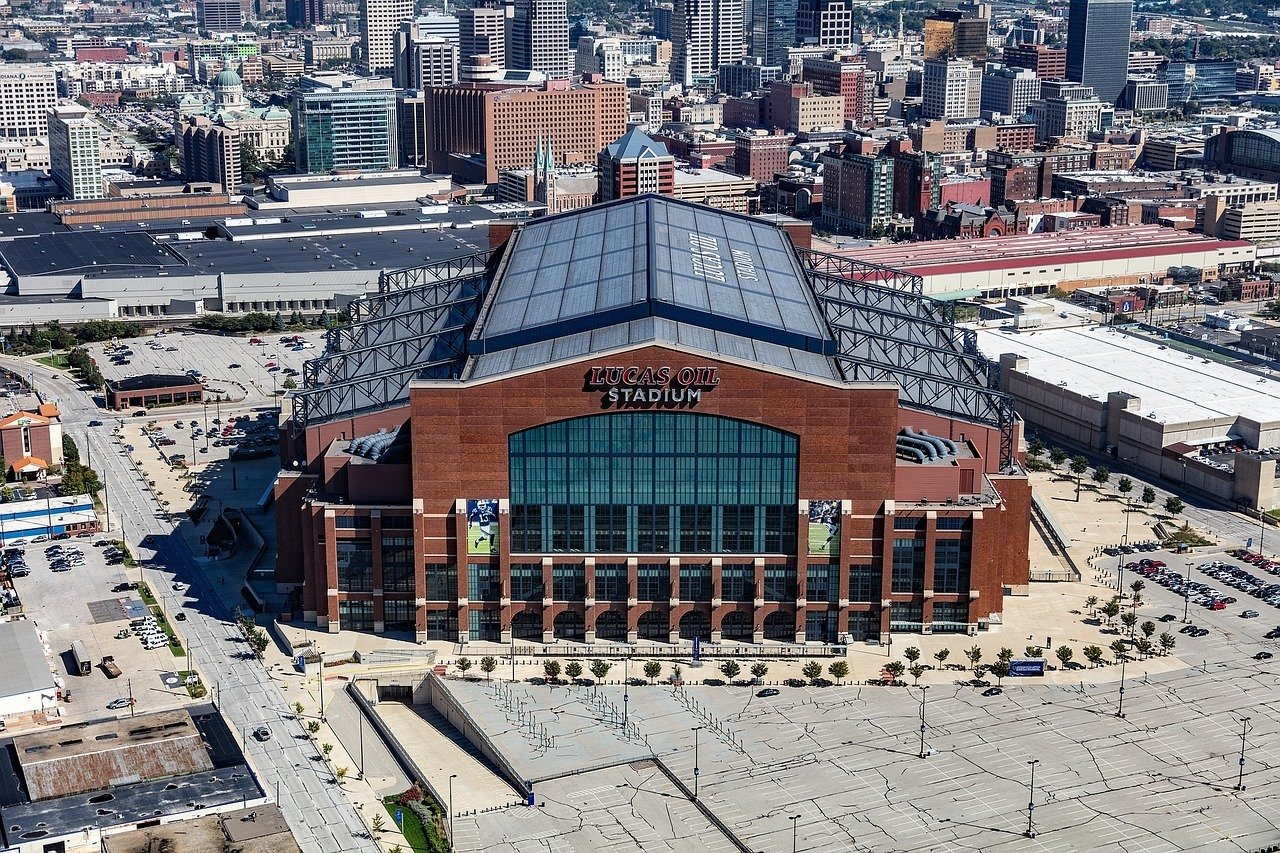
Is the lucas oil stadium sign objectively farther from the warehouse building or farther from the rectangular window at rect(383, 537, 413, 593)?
the warehouse building

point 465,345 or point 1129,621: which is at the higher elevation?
point 465,345

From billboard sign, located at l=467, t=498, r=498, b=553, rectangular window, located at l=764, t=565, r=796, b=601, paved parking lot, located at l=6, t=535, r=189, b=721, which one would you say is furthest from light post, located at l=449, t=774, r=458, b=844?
rectangular window, located at l=764, t=565, r=796, b=601

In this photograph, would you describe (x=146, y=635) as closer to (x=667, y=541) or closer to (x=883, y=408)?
(x=667, y=541)

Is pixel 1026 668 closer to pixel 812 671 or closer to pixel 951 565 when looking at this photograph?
pixel 951 565

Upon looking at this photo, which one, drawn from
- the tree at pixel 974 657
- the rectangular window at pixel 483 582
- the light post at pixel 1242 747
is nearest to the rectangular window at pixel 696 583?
the rectangular window at pixel 483 582

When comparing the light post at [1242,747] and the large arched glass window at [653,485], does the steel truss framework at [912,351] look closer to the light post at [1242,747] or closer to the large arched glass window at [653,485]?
the large arched glass window at [653,485]

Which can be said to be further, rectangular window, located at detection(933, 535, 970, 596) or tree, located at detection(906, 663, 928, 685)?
rectangular window, located at detection(933, 535, 970, 596)

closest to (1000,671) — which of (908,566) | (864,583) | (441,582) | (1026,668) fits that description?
(1026,668)
